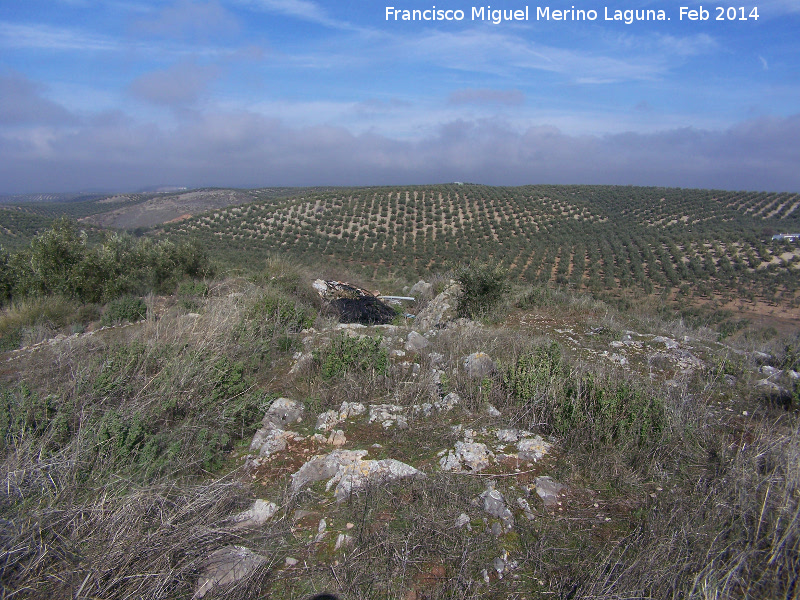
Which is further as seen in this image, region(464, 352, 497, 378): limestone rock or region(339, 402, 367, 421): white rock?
region(464, 352, 497, 378): limestone rock

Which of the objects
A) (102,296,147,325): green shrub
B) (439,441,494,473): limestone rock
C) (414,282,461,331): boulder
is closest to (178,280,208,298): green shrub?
(102,296,147,325): green shrub

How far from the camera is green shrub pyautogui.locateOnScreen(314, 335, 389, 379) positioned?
4434 mm

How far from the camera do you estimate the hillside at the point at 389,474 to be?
204cm

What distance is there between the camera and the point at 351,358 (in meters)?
4.56

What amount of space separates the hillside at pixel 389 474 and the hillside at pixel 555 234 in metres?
14.3

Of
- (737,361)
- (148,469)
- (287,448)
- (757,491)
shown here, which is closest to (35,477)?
(148,469)

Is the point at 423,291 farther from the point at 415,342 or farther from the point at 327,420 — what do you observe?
the point at 327,420

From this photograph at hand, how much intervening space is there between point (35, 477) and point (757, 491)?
437 centimetres

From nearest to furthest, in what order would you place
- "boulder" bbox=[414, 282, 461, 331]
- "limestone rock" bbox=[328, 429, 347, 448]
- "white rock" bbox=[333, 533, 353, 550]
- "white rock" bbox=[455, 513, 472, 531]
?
"white rock" bbox=[333, 533, 353, 550], "white rock" bbox=[455, 513, 472, 531], "limestone rock" bbox=[328, 429, 347, 448], "boulder" bbox=[414, 282, 461, 331]

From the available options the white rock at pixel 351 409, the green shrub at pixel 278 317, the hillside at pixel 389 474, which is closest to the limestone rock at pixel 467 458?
the hillside at pixel 389 474

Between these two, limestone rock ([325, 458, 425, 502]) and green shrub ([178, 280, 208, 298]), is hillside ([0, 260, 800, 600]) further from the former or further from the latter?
green shrub ([178, 280, 208, 298])

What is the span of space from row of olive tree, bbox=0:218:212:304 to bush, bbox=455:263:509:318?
300 inches

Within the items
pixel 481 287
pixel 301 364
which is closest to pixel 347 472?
pixel 301 364

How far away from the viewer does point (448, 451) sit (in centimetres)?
322
